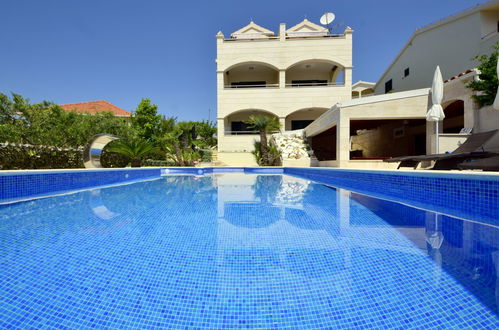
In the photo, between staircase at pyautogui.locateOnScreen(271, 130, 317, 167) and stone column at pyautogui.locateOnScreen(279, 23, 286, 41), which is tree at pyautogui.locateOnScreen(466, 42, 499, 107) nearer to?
staircase at pyautogui.locateOnScreen(271, 130, 317, 167)

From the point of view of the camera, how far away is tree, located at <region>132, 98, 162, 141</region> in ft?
61.3

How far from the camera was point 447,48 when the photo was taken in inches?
548

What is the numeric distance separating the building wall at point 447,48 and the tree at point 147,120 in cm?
1947

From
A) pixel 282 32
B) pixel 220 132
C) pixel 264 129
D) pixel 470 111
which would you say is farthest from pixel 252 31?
pixel 470 111

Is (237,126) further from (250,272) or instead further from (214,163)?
(250,272)

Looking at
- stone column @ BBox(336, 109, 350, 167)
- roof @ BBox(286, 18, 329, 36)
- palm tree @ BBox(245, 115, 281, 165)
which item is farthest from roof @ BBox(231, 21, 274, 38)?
stone column @ BBox(336, 109, 350, 167)

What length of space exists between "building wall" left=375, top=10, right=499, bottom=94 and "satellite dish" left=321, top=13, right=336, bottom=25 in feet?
24.1

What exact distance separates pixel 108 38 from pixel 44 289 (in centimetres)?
2077

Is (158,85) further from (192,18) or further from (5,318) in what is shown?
(5,318)

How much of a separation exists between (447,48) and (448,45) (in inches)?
6.3

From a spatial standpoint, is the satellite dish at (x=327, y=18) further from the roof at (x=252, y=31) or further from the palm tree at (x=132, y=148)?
the palm tree at (x=132, y=148)

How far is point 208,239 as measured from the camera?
261 centimetres

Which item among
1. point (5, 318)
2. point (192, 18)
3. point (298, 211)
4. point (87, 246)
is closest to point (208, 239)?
point (87, 246)

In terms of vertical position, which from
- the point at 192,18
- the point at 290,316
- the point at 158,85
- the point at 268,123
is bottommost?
the point at 290,316
